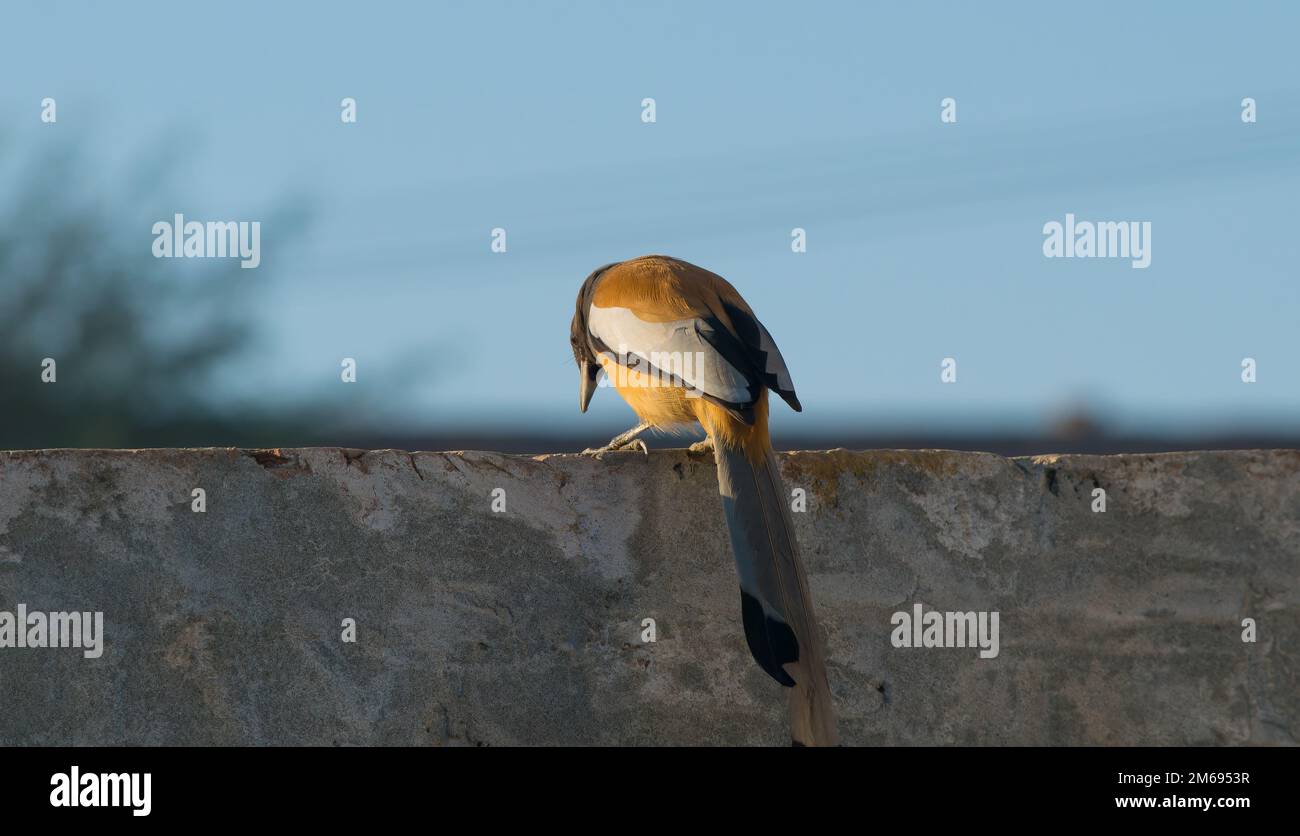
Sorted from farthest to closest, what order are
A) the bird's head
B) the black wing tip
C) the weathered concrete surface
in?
the bird's head < the weathered concrete surface < the black wing tip

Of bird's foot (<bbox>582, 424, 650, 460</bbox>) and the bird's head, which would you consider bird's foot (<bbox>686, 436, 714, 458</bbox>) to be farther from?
Result: the bird's head

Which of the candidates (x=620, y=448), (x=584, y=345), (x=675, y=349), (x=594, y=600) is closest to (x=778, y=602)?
(x=594, y=600)

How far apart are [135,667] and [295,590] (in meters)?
0.44

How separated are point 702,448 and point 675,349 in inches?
13.5

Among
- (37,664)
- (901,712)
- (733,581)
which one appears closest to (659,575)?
(733,581)

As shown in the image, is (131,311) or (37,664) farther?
(131,311)

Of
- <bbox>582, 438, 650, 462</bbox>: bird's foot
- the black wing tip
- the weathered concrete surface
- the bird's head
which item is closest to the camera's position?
the black wing tip

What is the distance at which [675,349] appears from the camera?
3.89 meters

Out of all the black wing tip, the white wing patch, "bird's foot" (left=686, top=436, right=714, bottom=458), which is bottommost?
the black wing tip

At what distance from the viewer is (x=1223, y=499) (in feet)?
11.6

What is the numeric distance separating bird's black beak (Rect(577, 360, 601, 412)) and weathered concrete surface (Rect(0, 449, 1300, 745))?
3.02 feet

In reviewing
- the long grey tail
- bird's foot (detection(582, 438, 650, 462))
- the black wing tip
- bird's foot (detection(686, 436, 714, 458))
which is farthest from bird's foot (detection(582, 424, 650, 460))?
the black wing tip

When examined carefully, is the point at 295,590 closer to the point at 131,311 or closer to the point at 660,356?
the point at 660,356

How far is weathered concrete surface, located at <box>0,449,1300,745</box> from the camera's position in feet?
11.3
